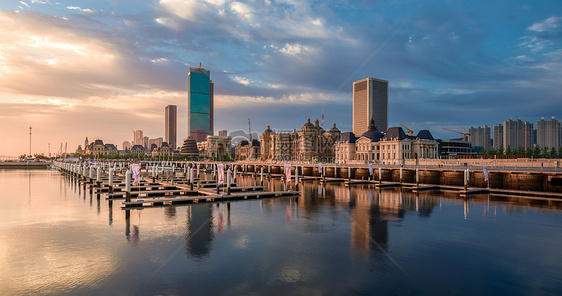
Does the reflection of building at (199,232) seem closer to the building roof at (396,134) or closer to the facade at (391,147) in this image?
the facade at (391,147)

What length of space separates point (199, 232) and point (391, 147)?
129 meters

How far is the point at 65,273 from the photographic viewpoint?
19.3 metres

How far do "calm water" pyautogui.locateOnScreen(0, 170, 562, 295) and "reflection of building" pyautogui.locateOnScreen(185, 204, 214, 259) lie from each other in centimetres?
14

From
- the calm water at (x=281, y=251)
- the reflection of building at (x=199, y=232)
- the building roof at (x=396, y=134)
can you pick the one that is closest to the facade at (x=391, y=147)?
the building roof at (x=396, y=134)

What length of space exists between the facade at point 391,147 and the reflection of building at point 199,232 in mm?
103734

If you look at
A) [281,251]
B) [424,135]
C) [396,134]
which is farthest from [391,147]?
[281,251]

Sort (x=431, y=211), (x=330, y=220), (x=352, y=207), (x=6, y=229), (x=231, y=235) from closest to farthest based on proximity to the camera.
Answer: (x=231, y=235), (x=6, y=229), (x=330, y=220), (x=431, y=211), (x=352, y=207)

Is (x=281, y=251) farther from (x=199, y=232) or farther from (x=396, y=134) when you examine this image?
(x=396, y=134)

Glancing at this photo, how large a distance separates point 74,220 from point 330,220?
27377 millimetres

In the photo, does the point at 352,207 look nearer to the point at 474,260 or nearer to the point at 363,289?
the point at 474,260

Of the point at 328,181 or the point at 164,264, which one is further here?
the point at 328,181

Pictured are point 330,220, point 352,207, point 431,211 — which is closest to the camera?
point 330,220

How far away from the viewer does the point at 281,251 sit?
78.2 feet

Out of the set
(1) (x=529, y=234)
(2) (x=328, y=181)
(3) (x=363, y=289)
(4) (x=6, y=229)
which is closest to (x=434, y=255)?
(3) (x=363, y=289)
